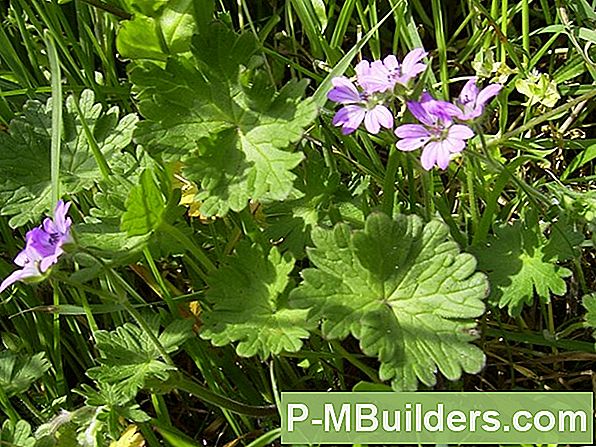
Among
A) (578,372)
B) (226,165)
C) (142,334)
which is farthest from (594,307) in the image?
(142,334)

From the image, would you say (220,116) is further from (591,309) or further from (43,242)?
(591,309)

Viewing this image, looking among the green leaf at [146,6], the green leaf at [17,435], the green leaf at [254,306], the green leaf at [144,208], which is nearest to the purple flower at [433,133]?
the green leaf at [254,306]

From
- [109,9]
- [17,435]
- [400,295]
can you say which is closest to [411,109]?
[400,295]

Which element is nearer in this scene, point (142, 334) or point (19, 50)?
point (142, 334)

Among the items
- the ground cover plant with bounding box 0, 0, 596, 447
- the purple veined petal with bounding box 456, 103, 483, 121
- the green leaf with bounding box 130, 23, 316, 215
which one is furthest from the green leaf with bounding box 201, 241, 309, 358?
the purple veined petal with bounding box 456, 103, 483, 121

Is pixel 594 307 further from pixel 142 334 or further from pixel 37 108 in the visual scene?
pixel 37 108

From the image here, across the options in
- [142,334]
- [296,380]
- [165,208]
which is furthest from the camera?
[296,380]

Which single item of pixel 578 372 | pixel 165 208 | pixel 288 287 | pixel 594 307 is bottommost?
pixel 578 372
